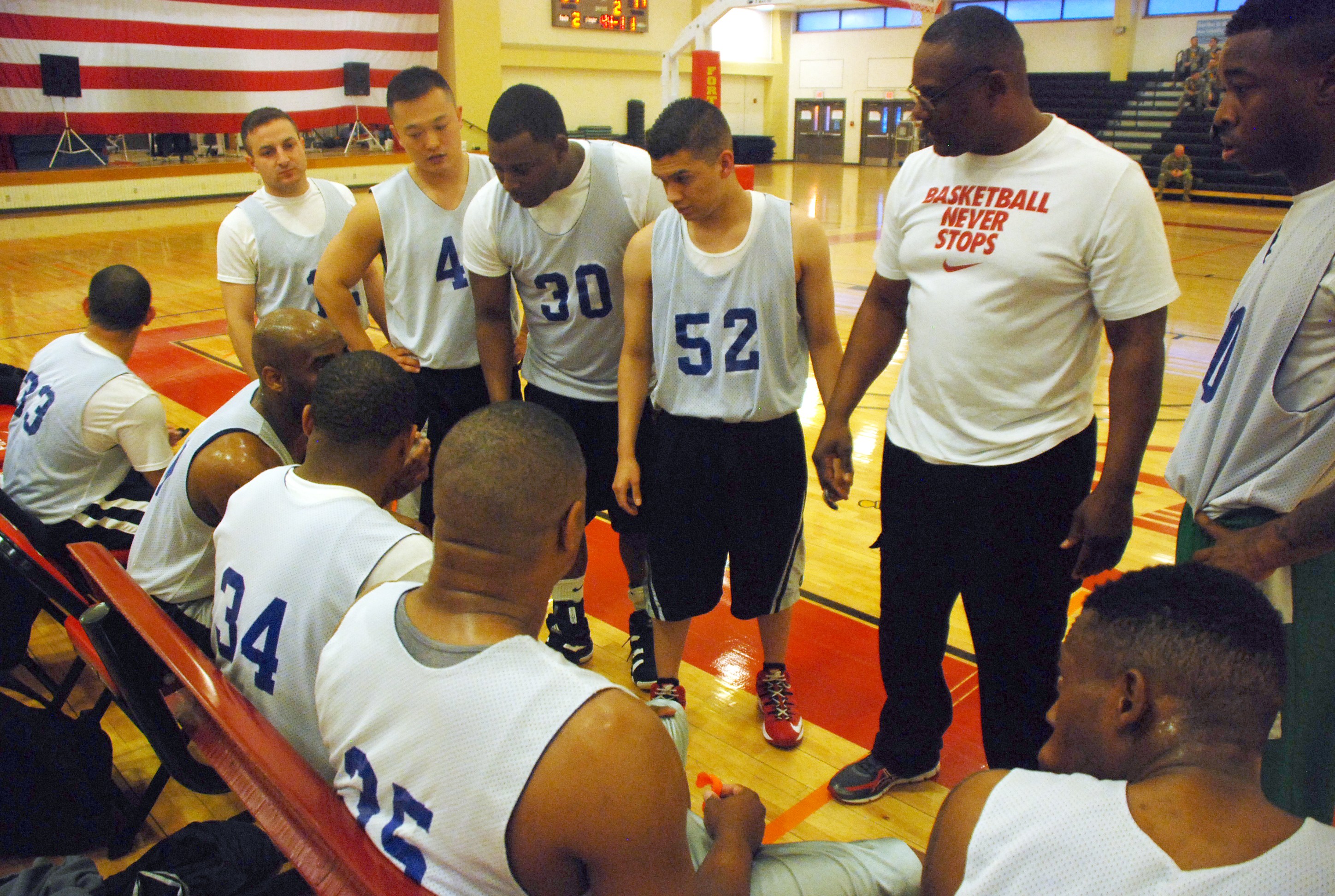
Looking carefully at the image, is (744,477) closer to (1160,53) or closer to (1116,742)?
(1116,742)

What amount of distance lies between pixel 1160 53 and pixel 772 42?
9.24 metres

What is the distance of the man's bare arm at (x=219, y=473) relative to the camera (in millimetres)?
1890

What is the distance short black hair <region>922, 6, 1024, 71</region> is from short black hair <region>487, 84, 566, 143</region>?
3.05 ft

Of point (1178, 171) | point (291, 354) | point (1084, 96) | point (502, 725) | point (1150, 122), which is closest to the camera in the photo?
point (502, 725)

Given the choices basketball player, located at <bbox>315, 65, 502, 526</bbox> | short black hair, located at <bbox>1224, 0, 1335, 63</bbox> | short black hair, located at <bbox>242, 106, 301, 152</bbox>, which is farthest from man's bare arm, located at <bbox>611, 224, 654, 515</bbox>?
short black hair, located at <bbox>242, 106, 301, 152</bbox>

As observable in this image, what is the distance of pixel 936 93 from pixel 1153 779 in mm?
1194

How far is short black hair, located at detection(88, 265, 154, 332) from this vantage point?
264 centimetres

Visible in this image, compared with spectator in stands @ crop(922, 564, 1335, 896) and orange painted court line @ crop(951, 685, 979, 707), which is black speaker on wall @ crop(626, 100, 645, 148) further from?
spectator in stands @ crop(922, 564, 1335, 896)

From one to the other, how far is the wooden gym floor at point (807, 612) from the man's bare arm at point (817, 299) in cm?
90

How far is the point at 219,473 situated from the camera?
189 centimetres

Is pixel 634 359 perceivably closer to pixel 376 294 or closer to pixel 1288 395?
pixel 376 294

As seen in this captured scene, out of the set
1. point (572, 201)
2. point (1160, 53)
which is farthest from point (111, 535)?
point (1160, 53)

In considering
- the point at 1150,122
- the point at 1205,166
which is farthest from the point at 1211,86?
the point at 1150,122

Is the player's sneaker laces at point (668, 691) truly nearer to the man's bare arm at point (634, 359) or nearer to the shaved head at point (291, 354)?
the man's bare arm at point (634, 359)
